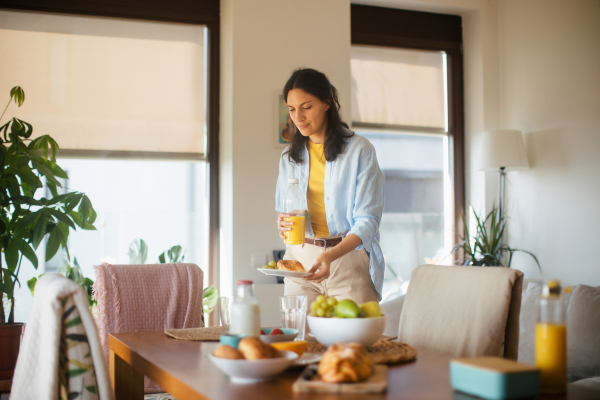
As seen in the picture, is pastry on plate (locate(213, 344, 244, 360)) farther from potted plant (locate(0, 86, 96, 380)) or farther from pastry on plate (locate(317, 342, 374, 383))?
potted plant (locate(0, 86, 96, 380))

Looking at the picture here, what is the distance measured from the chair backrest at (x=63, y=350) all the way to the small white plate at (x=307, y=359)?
44 cm

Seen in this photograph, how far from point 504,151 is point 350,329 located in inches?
117

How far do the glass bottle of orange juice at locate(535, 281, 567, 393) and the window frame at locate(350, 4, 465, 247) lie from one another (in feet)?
11.2

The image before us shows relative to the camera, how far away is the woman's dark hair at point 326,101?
2.00 meters

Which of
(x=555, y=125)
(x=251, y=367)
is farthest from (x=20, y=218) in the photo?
(x=555, y=125)

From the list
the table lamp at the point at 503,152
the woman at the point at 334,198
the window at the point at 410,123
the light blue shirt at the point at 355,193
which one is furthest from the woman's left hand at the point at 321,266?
the window at the point at 410,123

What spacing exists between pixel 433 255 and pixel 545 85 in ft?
4.69

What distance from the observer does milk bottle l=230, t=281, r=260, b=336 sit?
3.93 ft

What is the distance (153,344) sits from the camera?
147 cm

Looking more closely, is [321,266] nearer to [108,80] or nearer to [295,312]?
[295,312]

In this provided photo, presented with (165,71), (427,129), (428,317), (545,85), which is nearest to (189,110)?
(165,71)

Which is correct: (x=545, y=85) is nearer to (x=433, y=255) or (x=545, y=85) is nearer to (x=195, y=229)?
(x=433, y=255)

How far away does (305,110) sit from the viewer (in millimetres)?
2002

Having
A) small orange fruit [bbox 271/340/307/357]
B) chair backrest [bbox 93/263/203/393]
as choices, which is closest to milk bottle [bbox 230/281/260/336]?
small orange fruit [bbox 271/340/307/357]
